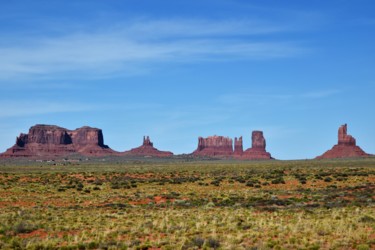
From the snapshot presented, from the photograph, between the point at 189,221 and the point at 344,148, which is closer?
the point at 189,221

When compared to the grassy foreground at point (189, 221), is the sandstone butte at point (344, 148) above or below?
above

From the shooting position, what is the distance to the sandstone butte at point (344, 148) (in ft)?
622

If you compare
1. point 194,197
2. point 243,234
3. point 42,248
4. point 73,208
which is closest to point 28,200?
point 73,208

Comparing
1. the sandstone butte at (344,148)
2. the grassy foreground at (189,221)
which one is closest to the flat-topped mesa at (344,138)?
the sandstone butte at (344,148)

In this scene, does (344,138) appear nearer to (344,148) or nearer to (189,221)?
(344,148)

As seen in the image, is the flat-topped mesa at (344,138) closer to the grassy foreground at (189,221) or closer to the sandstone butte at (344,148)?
the sandstone butte at (344,148)

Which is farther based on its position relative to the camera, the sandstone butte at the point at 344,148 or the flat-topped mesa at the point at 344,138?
the flat-topped mesa at the point at 344,138

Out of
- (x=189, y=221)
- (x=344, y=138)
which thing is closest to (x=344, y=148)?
(x=344, y=138)

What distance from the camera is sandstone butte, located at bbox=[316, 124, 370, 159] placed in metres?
190

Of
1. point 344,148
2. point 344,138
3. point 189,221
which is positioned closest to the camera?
point 189,221

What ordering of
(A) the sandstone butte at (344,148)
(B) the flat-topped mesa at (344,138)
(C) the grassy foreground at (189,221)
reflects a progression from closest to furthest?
(C) the grassy foreground at (189,221)
(A) the sandstone butte at (344,148)
(B) the flat-topped mesa at (344,138)

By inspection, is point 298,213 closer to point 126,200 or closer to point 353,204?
point 353,204

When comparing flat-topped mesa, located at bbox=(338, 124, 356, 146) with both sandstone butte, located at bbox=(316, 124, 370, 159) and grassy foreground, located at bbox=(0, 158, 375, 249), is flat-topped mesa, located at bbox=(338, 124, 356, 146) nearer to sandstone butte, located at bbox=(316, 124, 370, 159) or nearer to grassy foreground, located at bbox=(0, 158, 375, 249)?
sandstone butte, located at bbox=(316, 124, 370, 159)

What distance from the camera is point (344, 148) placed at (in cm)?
19412
